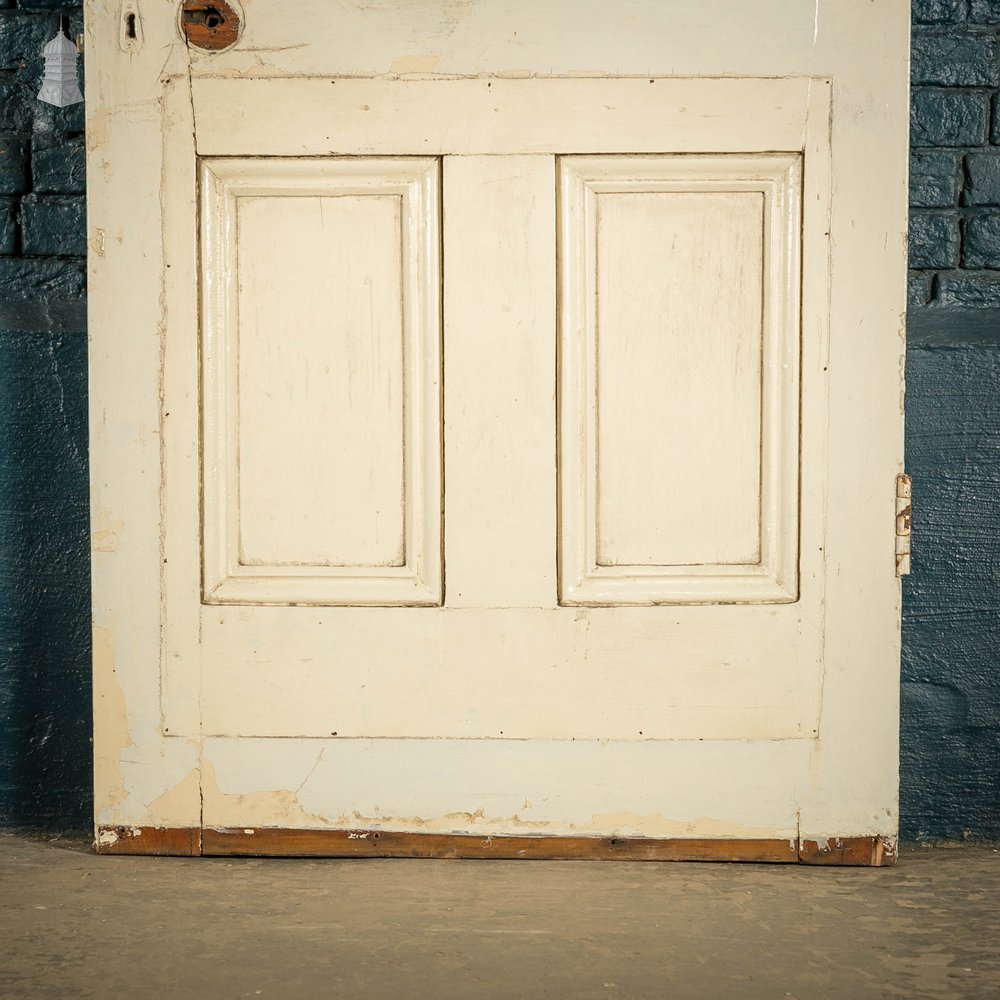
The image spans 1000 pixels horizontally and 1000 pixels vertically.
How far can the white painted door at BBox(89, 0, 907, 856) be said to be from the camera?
6.21 feet

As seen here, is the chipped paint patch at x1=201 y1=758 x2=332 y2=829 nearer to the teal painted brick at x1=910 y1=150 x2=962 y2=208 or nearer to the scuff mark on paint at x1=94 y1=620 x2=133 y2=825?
the scuff mark on paint at x1=94 y1=620 x2=133 y2=825

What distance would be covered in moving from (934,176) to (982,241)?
0.17 m

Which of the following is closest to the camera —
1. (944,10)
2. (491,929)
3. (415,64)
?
(491,929)

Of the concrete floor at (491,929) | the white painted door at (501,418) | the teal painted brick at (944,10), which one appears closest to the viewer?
the concrete floor at (491,929)

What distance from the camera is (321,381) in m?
1.93

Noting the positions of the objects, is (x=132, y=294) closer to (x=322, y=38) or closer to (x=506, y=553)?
(x=322, y=38)

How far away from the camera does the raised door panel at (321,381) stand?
1921 mm

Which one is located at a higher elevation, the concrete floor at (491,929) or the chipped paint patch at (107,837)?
the chipped paint patch at (107,837)

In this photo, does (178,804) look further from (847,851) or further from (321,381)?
(847,851)

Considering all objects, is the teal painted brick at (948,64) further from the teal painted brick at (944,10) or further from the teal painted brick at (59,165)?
the teal painted brick at (59,165)

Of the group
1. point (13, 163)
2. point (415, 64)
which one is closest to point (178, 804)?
point (13, 163)

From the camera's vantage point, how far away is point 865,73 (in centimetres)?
188

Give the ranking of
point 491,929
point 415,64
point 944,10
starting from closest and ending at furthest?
point 491,929
point 415,64
point 944,10

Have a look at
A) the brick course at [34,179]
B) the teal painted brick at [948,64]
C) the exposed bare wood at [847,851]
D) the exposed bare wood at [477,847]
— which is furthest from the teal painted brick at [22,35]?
the exposed bare wood at [847,851]
